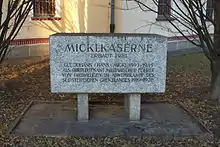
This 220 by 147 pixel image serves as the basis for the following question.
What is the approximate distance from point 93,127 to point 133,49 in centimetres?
133

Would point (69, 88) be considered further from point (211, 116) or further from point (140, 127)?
point (211, 116)

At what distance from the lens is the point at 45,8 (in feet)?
41.0

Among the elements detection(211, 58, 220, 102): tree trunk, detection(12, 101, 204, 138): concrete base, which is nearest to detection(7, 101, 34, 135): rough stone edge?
detection(12, 101, 204, 138): concrete base

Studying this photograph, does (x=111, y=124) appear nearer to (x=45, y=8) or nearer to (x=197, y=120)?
(x=197, y=120)

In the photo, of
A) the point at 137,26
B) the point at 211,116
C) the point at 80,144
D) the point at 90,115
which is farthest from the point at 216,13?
the point at 137,26

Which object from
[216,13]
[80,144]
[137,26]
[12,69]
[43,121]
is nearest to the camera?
[80,144]

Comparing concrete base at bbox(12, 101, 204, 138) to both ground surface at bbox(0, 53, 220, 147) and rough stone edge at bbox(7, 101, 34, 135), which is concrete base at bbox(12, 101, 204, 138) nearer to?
rough stone edge at bbox(7, 101, 34, 135)

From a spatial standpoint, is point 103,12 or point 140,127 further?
point 103,12

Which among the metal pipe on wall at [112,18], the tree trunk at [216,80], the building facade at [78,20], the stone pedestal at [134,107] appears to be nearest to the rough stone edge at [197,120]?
the tree trunk at [216,80]

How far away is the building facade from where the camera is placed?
12.0 meters

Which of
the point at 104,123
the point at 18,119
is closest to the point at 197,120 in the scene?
the point at 104,123

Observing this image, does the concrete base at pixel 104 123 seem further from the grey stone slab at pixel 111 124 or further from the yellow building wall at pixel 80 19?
the yellow building wall at pixel 80 19

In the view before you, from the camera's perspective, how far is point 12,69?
392 inches

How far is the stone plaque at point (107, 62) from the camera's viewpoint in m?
5.25
